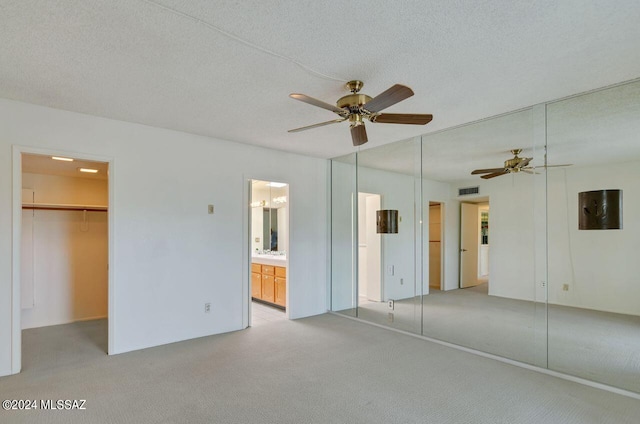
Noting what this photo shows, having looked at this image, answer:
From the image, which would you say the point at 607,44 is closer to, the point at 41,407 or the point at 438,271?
the point at 438,271

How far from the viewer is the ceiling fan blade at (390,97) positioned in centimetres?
218

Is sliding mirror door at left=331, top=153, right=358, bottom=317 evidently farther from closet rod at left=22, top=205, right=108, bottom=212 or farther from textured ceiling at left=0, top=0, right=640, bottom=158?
closet rod at left=22, top=205, right=108, bottom=212

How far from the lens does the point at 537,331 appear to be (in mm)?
3350

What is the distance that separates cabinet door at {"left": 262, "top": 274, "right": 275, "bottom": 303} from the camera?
596cm

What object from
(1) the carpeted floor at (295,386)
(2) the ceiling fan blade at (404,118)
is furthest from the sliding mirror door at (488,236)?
(2) the ceiling fan blade at (404,118)

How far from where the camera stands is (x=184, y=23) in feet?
6.58

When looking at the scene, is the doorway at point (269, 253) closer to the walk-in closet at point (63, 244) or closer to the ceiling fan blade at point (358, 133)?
the ceiling fan blade at point (358, 133)

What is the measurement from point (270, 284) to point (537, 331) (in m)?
4.09

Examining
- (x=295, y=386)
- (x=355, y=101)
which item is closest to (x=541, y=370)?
(x=295, y=386)

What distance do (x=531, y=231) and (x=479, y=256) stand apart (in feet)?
2.39

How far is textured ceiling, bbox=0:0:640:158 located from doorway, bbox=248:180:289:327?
88.1 inches

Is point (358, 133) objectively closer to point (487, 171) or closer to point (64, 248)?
point (487, 171)

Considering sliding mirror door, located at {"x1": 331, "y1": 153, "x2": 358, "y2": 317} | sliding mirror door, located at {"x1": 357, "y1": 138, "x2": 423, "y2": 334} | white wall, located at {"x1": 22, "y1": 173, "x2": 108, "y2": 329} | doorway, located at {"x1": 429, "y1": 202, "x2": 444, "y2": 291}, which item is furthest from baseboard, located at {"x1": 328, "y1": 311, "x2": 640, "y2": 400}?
white wall, located at {"x1": 22, "y1": 173, "x2": 108, "y2": 329}

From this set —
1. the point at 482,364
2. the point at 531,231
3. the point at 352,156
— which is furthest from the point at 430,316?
the point at 352,156
